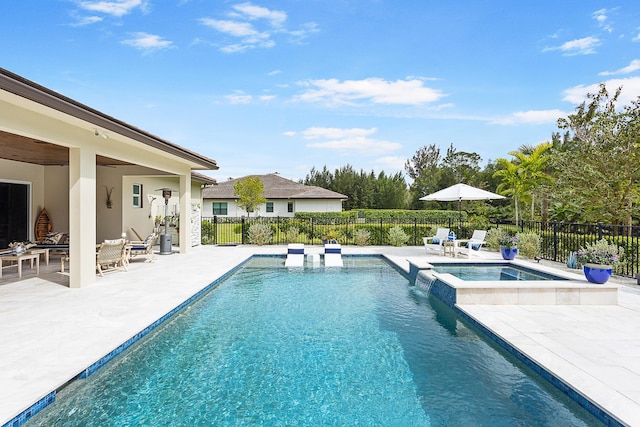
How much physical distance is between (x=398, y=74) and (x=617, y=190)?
1118 cm

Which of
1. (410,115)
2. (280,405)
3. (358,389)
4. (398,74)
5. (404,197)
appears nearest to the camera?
(280,405)

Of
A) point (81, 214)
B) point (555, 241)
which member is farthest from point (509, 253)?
point (81, 214)

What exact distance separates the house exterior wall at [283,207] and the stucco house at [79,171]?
14540 mm

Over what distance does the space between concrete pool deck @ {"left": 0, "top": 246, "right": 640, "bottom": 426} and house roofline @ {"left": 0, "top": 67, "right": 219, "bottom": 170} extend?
3095 millimetres

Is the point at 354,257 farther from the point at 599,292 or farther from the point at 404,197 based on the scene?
the point at 404,197

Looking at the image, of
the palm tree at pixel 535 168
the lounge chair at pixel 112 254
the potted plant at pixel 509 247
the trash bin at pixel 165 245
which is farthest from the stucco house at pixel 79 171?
the palm tree at pixel 535 168

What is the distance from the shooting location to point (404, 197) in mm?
37750

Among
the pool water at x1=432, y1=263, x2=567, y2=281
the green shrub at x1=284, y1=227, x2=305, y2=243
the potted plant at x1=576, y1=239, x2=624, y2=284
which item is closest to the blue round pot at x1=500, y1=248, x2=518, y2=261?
the pool water at x1=432, y1=263, x2=567, y2=281

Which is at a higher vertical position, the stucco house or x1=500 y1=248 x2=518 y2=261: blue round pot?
the stucco house

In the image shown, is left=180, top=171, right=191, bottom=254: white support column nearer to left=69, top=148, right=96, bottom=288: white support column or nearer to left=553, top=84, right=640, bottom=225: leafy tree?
left=69, top=148, right=96, bottom=288: white support column

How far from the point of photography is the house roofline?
4501mm

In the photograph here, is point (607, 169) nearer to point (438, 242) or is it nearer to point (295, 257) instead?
point (438, 242)

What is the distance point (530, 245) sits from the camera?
40.8 feet

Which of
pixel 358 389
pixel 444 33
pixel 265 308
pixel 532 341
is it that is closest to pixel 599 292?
pixel 532 341
